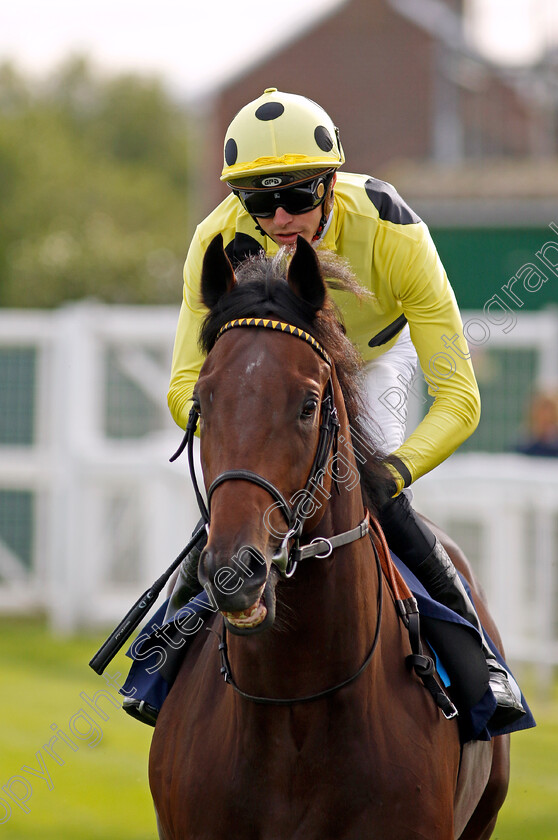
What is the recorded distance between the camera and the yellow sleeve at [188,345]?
380 centimetres

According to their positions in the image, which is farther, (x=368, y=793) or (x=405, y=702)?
(x=405, y=702)

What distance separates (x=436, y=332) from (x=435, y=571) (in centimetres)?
78

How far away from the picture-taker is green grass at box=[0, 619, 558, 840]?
6266 millimetres

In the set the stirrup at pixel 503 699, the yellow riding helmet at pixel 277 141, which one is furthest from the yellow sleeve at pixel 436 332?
the stirrup at pixel 503 699

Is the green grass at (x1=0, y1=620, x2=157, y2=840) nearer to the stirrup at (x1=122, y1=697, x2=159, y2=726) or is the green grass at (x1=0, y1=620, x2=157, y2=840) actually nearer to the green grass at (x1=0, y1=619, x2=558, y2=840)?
the green grass at (x1=0, y1=619, x2=558, y2=840)

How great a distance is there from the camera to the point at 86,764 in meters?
7.42

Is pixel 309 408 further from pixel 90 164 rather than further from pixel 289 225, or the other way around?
pixel 90 164

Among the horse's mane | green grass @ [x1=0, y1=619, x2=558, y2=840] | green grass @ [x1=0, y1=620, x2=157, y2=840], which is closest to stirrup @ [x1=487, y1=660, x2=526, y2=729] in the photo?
the horse's mane

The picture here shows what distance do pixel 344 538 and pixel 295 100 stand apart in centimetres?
152

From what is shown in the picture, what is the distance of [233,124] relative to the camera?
12.4ft

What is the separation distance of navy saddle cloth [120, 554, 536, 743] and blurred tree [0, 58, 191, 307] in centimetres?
2253

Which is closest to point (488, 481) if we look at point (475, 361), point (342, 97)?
point (475, 361)

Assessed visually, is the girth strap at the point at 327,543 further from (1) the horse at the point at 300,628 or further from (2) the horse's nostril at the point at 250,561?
(2) the horse's nostril at the point at 250,561

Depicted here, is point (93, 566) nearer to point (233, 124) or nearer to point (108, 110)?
point (233, 124)
